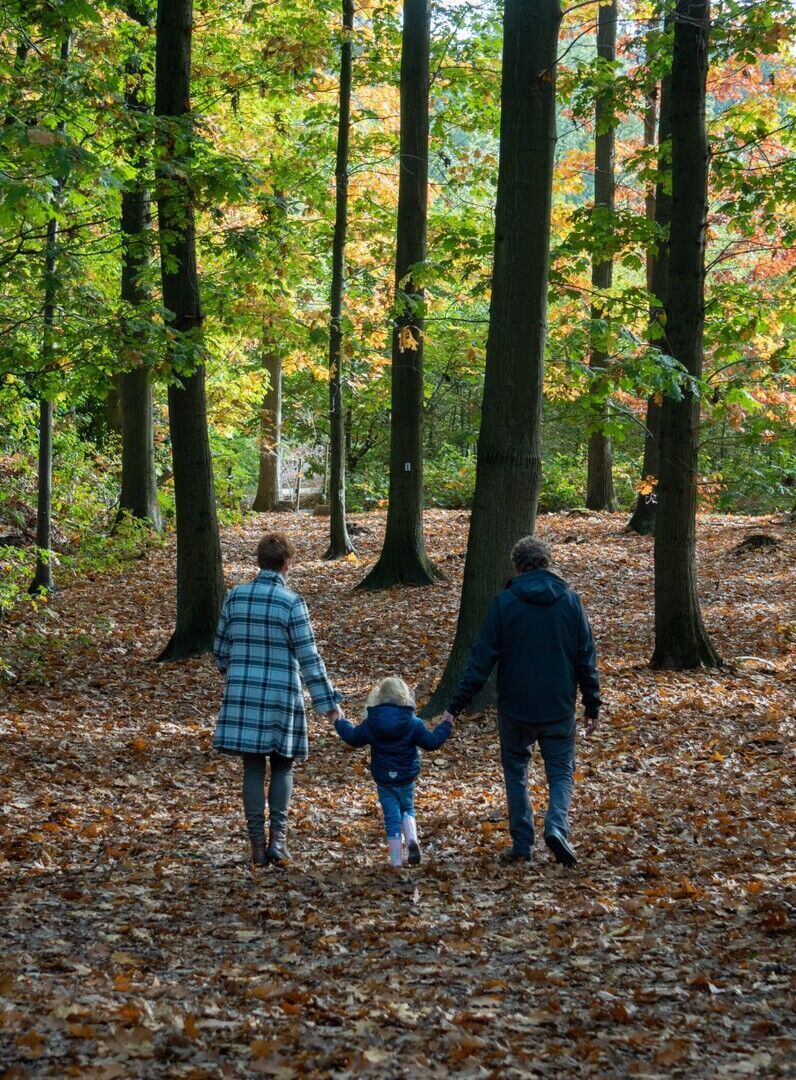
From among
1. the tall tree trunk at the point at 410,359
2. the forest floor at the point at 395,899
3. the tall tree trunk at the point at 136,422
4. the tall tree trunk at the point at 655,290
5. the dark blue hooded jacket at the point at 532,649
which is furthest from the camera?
the tall tree trunk at the point at 136,422

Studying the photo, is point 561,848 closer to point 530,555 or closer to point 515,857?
point 515,857

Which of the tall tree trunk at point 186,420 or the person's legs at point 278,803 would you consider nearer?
the person's legs at point 278,803

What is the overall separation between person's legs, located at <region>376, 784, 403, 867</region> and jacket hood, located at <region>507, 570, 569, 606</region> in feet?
4.57


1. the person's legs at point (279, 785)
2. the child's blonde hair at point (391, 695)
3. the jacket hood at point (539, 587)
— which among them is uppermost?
the jacket hood at point (539, 587)

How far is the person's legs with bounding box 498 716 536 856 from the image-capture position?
624 cm

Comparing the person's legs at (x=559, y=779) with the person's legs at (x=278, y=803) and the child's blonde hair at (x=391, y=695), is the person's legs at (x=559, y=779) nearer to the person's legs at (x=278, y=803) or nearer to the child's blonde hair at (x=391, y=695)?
the child's blonde hair at (x=391, y=695)

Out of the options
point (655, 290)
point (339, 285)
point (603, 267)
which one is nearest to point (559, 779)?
point (339, 285)

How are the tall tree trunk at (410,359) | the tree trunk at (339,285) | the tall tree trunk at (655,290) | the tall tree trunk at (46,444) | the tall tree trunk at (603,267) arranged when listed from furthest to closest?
the tall tree trunk at (603,267) < the tree trunk at (339,285) < the tall tree trunk at (655,290) < the tall tree trunk at (410,359) < the tall tree trunk at (46,444)

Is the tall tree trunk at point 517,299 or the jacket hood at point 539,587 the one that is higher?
the tall tree trunk at point 517,299

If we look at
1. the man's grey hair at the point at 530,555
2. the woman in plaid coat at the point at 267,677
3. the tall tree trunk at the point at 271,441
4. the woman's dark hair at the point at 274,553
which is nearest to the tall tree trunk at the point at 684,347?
the man's grey hair at the point at 530,555

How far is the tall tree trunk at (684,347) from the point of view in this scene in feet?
32.6

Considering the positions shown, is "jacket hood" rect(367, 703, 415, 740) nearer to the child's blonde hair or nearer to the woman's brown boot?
the child's blonde hair

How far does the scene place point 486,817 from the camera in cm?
757

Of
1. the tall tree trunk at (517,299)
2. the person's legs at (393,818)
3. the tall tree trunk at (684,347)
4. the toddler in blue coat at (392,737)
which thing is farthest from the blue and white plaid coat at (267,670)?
the tall tree trunk at (684,347)
